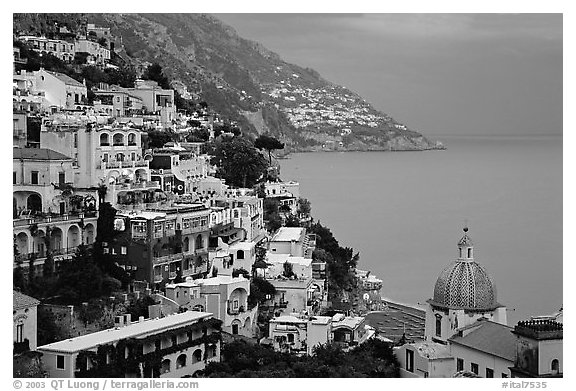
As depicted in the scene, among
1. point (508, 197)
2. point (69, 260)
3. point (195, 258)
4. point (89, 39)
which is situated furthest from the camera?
point (508, 197)

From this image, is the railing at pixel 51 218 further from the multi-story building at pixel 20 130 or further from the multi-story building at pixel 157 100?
the multi-story building at pixel 157 100

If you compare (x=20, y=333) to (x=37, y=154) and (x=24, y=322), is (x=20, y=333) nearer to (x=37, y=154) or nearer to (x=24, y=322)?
(x=24, y=322)

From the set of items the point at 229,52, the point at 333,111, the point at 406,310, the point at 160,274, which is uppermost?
the point at 229,52

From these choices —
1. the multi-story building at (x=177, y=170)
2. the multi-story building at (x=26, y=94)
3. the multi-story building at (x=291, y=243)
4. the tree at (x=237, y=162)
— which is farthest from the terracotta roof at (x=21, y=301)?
the tree at (x=237, y=162)

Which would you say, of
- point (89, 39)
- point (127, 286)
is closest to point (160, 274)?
point (127, 286)

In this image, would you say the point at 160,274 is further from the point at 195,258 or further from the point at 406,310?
the point at 406,310

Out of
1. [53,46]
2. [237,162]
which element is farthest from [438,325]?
[53,46]

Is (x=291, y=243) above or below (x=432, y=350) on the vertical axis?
above
